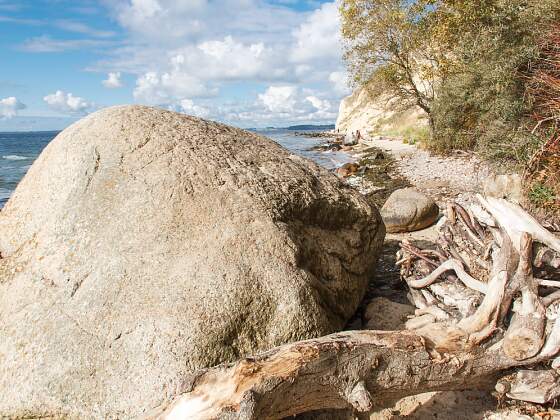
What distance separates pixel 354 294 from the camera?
18.2 ft

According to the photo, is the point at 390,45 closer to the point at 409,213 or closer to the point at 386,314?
the point at 409,213

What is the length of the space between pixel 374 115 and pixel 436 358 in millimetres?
56723

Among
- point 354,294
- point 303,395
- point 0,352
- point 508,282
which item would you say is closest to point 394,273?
point 354,294

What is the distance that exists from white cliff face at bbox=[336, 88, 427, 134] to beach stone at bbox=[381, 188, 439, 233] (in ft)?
54.2

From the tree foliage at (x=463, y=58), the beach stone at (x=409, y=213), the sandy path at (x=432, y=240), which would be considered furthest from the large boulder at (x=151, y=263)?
the tree foliage at (x=463, y=58)

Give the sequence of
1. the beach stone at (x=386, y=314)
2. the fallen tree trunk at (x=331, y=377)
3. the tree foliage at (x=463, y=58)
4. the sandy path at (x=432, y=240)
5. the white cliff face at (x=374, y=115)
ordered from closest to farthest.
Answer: the fallen tree trunk at (x=331, y=377), the sandy path at (x=432, y=240), the beach stone at (x=386, y=314), the tree foliage at (x=463, y=58), the white cliff face at (x=374, y=115)

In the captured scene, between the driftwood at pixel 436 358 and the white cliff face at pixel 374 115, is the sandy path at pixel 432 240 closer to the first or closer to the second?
the driftwood at pixel 436 358

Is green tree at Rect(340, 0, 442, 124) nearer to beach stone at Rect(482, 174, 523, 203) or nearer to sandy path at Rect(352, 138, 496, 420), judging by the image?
sandy path at Rect(352, 138, 496, 420)

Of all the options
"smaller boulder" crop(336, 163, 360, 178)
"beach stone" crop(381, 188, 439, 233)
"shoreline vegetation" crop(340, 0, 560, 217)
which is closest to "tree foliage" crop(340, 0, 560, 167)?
"shoreline vegetation" crop(340, 0, 560, 217)

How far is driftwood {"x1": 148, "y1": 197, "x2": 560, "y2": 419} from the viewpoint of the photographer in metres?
3.08

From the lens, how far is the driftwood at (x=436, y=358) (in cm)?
308

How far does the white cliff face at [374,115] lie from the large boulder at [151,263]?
22.1 m

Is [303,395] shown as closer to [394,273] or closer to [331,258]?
[331,258]

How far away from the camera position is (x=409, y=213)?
10.1 m
